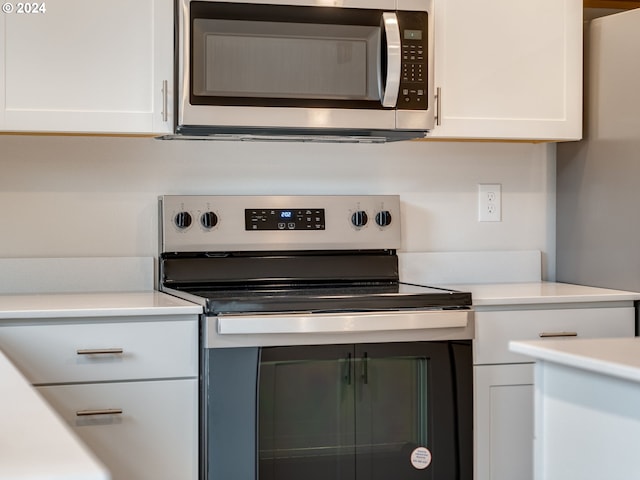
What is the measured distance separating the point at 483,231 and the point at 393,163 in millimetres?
375

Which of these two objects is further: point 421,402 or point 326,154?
point 326,154

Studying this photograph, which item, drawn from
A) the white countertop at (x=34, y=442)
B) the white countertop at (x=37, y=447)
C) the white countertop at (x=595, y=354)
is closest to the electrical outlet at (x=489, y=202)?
the white countertop at (x=595, y=354)

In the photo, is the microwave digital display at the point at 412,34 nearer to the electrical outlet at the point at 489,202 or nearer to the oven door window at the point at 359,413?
the electrical outlet at the point at 489,202

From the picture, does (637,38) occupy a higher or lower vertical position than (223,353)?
higher

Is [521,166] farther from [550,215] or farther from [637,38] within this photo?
[637,38]

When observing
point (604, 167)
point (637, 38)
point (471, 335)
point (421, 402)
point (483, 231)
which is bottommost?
point (421, 402)

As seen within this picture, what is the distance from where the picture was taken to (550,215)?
3.18 meters

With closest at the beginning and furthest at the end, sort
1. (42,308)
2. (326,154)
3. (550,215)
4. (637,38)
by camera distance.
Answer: (42,308) < (637,38) < (326,154) < (550,215)

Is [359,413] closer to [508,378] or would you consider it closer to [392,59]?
[508,378]

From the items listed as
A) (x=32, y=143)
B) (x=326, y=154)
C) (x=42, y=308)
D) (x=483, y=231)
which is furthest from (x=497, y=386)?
(x=32, y=143)

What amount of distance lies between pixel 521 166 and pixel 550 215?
19 cm

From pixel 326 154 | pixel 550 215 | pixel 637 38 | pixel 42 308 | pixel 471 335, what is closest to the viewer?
pixel 42 308

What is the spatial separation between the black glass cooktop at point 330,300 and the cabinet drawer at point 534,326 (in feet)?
0.42

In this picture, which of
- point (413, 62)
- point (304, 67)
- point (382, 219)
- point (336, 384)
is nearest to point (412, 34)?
point (413, 62)
